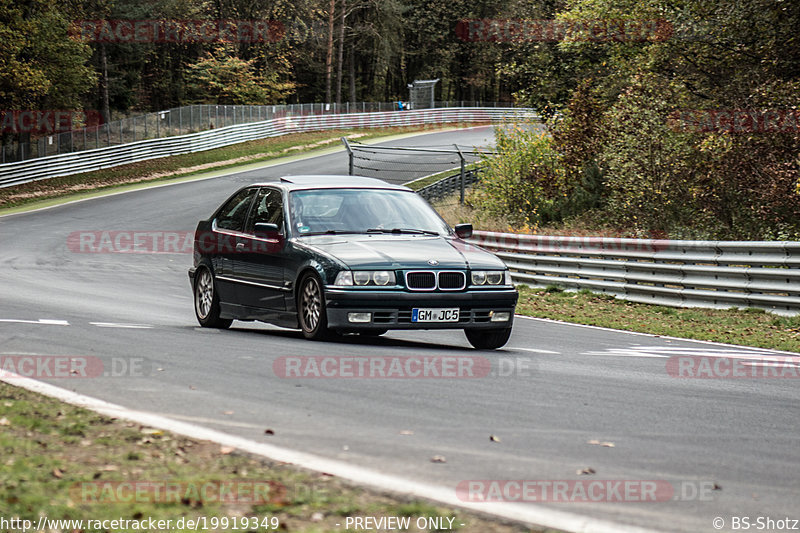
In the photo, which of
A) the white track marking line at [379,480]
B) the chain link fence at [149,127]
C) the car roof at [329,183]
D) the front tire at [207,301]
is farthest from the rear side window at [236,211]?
the chain link fence at [149,127]

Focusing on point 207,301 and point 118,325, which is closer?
point 118,325

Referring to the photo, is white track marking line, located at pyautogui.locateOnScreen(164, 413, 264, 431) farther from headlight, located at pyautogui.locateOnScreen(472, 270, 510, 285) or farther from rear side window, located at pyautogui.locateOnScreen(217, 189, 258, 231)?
rear side window, located at pyautogui.locateOnScreen(217, 189, 258, 231)

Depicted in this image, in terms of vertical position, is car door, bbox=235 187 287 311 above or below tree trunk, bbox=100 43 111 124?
below

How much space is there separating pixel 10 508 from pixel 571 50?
101 feet

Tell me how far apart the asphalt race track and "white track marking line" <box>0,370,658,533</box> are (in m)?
0.10

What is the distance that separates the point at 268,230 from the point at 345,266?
56.0 inches

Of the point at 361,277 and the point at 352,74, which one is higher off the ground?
the point at 352,74

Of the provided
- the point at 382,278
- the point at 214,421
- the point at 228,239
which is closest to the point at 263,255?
the point at 228,239

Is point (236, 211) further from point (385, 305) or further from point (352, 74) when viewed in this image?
point (352, 74)

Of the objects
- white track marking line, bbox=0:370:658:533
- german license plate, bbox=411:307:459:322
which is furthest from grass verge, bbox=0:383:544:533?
german license plate, bbox=411:307:459:322

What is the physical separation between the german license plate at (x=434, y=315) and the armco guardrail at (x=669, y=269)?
645cm

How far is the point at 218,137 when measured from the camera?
54188mm

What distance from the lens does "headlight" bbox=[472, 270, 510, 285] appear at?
1008 centimetres

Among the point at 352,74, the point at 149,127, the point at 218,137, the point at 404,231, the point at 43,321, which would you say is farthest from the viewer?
the point at 352,74
